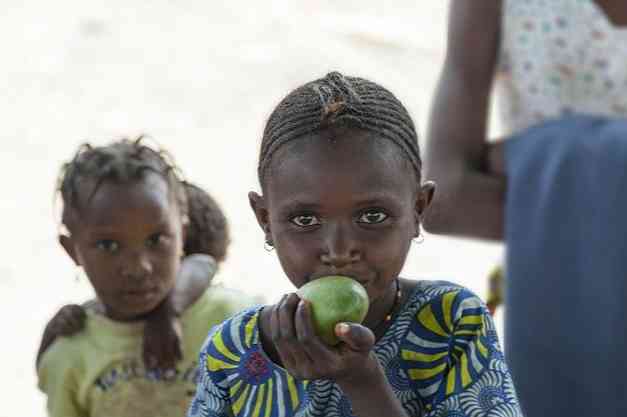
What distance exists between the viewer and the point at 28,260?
25.1 feet

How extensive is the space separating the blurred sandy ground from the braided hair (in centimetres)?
312

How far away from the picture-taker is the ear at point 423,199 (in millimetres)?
2408

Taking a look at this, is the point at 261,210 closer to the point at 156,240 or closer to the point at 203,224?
the point at 156,240

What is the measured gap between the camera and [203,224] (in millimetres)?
3482

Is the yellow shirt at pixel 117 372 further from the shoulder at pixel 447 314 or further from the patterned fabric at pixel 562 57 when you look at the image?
Answer: the patterned fabric at pixel 562 57

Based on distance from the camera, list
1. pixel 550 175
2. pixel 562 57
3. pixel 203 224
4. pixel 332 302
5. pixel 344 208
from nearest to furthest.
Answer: pixel 332 302 → pixel 344 208 → pixel 203 224 → pixel 550 175 → pixel 562 57

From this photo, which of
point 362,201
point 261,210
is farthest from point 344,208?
point 261,210

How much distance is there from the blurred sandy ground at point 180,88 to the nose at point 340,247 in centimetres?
444

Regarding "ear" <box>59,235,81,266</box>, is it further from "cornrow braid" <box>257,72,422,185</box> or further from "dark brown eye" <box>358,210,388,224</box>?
"dark brown eye" <box>358,210,388,224</box>

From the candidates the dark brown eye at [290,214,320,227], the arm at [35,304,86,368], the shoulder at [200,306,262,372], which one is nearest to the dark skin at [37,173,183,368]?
the arm at [35,304,86,368]

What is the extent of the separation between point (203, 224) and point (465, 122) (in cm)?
88

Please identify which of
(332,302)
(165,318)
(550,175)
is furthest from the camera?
(550,175)

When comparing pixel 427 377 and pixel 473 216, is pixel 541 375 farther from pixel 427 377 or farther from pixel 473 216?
pixel 427 377

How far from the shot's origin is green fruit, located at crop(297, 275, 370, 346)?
2127 millimetres
